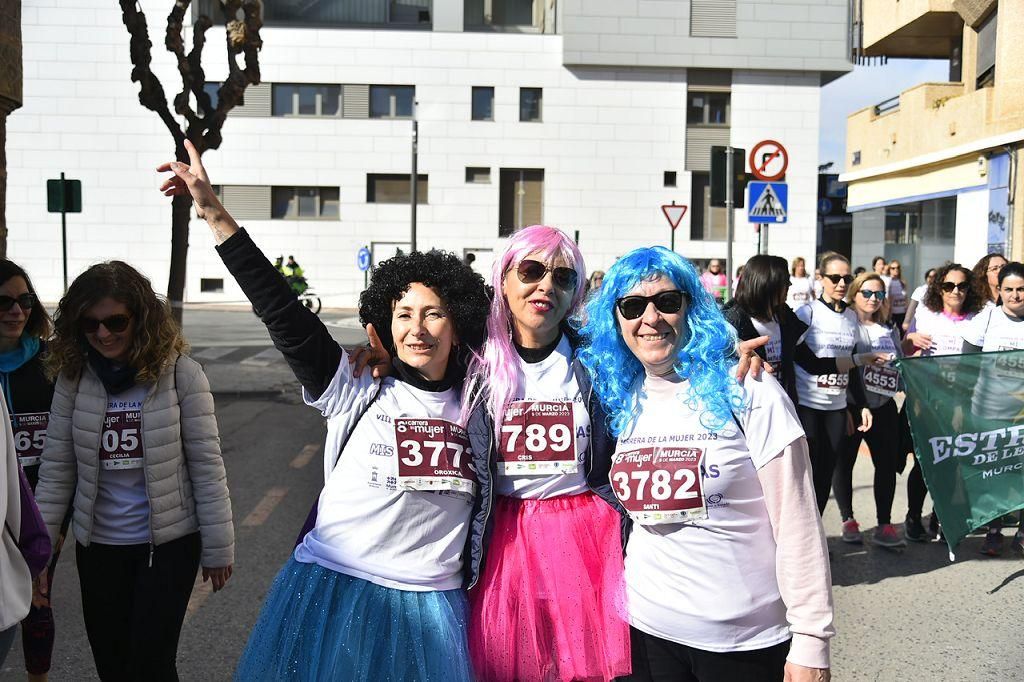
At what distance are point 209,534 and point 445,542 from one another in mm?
1055

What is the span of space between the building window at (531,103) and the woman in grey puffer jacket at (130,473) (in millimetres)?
33762

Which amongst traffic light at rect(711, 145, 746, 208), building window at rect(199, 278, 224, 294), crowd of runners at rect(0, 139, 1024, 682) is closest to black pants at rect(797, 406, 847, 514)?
crowd of runners at rect(0, 139, 1024, 682)

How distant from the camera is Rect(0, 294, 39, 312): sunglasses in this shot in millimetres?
3646

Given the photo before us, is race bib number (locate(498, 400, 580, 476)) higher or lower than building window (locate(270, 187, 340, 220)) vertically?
lower

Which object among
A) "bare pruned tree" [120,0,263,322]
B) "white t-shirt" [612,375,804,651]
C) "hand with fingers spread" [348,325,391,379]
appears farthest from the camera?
"bare pruned tree" [120,0,263,322]

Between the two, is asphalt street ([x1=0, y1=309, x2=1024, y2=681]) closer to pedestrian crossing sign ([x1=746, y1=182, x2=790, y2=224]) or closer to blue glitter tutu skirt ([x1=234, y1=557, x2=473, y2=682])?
blue glitter tutu skirt ([x1=234, y1=557, x2=473, y2=682])

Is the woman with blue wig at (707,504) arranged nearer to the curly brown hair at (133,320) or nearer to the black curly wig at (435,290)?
the black curly wig at (435,290)

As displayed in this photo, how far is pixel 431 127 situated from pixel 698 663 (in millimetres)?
34527

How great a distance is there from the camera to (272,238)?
1411 inches

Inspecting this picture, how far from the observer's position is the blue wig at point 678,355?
2.39 meters

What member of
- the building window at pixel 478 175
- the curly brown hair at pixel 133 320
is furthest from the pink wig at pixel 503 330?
the building window at pixel 478 175

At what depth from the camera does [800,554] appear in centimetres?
229

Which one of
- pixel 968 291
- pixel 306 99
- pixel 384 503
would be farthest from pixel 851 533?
pixel 306 99

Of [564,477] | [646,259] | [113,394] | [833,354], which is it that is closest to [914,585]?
[833,354]
